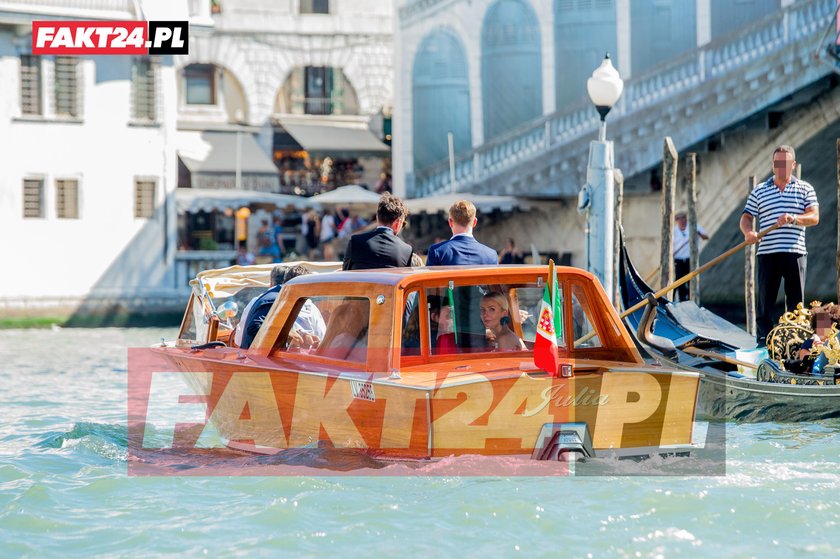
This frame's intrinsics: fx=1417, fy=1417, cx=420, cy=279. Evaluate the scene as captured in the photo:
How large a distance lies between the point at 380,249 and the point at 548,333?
209cm

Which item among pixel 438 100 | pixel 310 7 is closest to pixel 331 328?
pixel 438 100

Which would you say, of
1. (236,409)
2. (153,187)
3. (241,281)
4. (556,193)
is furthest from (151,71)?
(236,409)

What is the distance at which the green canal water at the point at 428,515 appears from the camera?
18.2 feet

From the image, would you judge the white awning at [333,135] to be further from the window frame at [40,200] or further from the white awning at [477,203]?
the window frame at [40,200]

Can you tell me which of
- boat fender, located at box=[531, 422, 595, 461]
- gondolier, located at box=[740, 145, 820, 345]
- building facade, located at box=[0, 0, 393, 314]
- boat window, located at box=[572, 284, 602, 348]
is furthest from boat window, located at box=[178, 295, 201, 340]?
building facade, located at box=[0, 0, 393, 314]

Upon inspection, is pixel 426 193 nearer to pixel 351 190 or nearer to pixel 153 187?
pixel 351 190

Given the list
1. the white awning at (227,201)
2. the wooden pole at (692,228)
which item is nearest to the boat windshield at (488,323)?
the wooden pole at (692,228)

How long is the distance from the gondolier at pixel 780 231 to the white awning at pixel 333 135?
1912cm

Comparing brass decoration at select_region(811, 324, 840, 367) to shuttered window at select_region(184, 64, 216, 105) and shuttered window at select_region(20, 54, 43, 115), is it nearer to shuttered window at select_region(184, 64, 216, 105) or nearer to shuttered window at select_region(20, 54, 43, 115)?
shuttered window at select_region(20, 54, 43, 115)

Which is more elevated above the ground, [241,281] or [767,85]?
[767,85]

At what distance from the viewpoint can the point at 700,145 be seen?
2125cm

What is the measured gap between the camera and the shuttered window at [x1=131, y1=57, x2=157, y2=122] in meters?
23.8

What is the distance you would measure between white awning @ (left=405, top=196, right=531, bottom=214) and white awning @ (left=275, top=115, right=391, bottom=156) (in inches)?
215

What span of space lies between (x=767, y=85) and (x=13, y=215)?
39.8 feet
